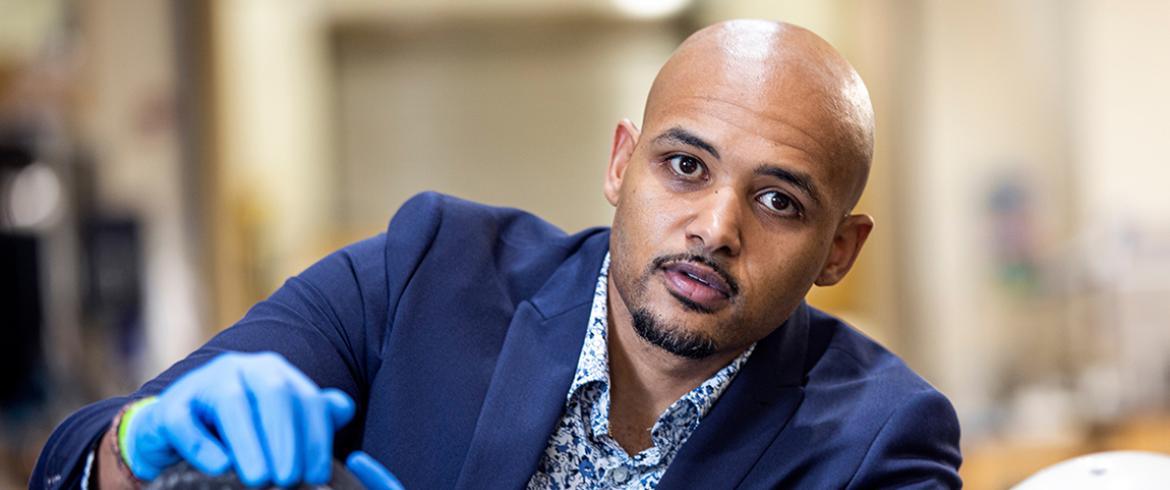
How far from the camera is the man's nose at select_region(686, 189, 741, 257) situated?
4.94 feet

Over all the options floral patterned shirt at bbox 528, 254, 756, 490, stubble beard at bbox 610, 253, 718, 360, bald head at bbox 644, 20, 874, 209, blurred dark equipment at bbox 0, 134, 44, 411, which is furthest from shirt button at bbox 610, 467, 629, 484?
blurred dark equipment at bbox 0, 134, 44, 411

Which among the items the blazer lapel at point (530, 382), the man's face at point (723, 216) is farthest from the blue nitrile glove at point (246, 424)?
the man's face at point (723, 216)

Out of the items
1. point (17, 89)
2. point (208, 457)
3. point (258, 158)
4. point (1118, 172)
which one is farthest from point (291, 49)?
point (208, 457)

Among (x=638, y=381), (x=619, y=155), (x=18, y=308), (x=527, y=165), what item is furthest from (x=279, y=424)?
(x=527, y=165)

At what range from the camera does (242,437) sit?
3.62 ft

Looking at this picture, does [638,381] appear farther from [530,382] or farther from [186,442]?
[186,442]

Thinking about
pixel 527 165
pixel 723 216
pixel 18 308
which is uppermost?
pixel 723 216

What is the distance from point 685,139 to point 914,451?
0.44 meters

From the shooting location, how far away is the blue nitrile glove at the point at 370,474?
1205 mm

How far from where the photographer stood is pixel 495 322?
166cm

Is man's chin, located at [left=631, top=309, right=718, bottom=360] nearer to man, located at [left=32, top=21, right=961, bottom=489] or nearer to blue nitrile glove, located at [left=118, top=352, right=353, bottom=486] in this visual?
man, located at [left=32, top=21, right=961, bottom=489]

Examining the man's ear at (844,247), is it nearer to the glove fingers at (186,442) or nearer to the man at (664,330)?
the man at (664,330)

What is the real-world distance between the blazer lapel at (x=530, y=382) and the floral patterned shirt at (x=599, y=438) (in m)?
0.03

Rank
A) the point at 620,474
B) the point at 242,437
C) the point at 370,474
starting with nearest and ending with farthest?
the point at 242,437
the point at 370,474
the point at 620,474
